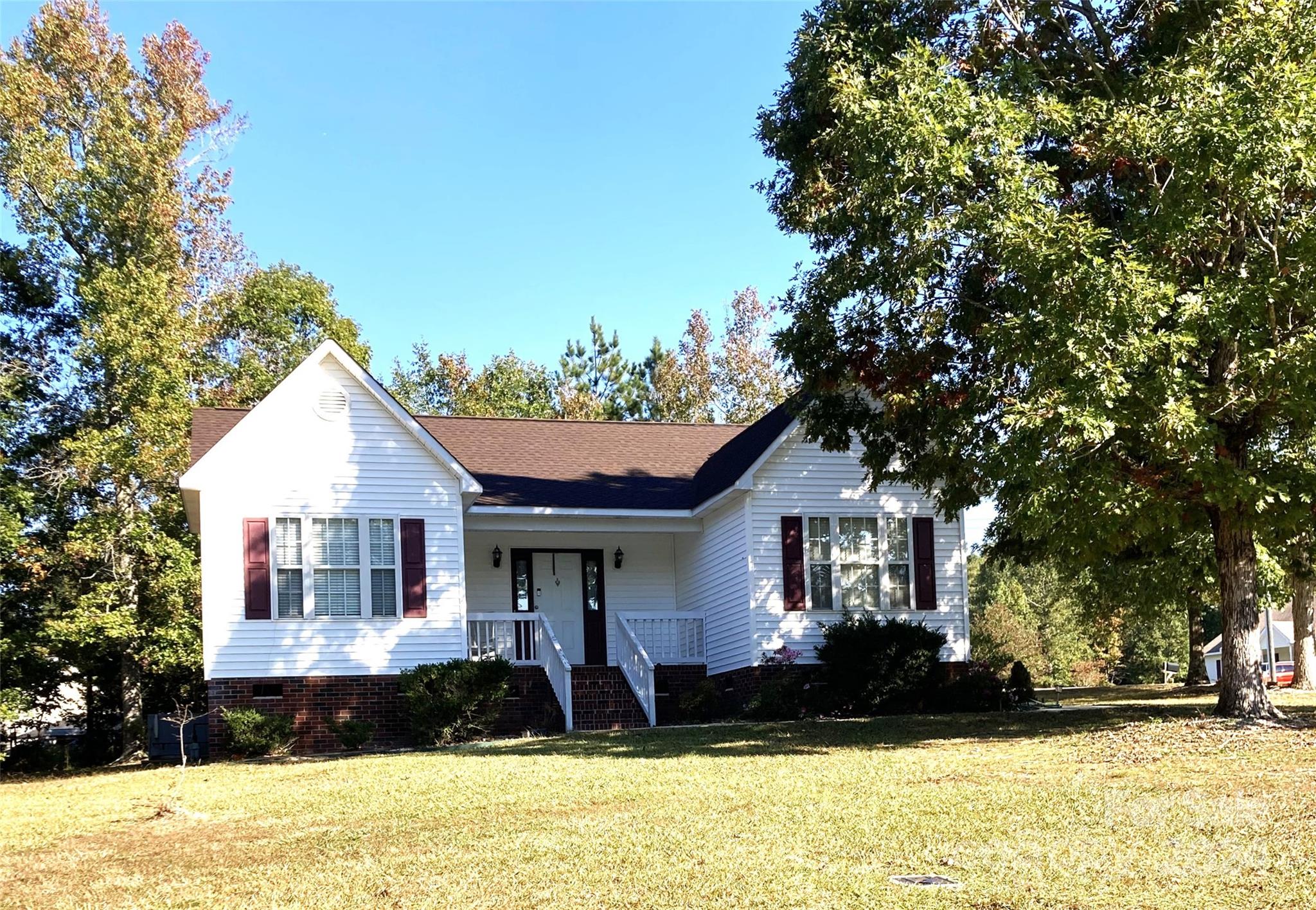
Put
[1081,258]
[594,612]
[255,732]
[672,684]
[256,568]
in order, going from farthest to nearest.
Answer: [594,612], [672,684], [256,568], [255,732], [1081,258]

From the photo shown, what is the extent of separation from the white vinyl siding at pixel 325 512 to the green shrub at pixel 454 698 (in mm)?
963

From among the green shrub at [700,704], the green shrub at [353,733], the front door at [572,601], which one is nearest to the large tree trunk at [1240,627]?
the green shrub at [700,704]

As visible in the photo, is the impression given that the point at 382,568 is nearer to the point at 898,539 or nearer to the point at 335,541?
the point at 335,541

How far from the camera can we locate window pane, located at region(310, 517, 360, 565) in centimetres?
2000

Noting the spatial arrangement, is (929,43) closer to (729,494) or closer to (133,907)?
(729,494)

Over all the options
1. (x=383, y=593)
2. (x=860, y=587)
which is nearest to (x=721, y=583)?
(x=860, y=587)

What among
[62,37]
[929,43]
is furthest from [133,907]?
[62,37]

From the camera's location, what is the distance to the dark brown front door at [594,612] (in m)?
23.4

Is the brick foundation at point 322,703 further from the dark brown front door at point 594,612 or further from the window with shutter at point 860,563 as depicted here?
the window with shutter at point 860,563

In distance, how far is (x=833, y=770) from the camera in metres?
12.8

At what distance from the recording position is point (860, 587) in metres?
21.8

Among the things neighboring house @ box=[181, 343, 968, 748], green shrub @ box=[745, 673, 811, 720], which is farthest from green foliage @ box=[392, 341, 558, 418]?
green shrub @ box=[745, 673, 811, 720]

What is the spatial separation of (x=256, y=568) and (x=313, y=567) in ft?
2.84

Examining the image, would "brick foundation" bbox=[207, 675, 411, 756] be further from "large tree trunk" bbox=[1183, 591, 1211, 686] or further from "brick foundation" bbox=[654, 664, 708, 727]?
"large tree trunk" bbox=[1183, 591, 1211, 686]
